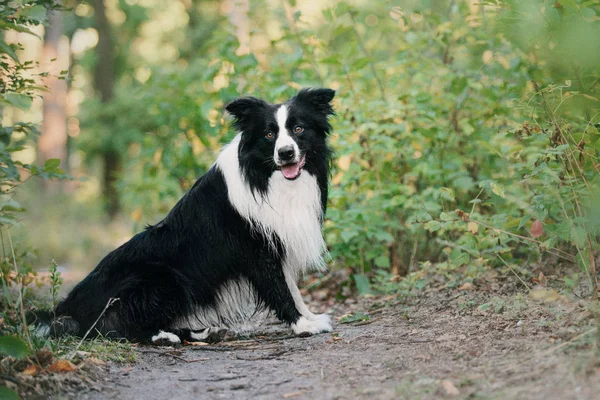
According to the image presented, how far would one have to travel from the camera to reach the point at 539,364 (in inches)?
119

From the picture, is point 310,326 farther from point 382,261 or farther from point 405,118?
point 405,118

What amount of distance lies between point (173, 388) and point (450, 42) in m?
4.97

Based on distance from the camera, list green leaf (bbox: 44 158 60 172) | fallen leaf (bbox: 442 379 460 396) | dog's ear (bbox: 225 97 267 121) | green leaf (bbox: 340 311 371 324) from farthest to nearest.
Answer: green leaf (bbox: 340 311 371 324)
dog's ear (bbox: 225 97 267 121)
green leaf (bbox: 44 158 60 172)
fallen leaf (bbox: 442 379 460 396)

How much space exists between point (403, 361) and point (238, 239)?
72.6 inches

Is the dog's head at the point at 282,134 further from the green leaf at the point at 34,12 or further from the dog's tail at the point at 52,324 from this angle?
the dog's tail at the point at 52,324

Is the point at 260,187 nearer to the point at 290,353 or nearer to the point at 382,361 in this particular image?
the point at 290,353

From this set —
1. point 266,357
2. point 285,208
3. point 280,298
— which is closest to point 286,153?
point 285,208

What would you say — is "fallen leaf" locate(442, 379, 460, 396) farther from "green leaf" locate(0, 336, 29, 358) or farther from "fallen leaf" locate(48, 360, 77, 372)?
"green leaf" locate(0, 336, 29, 358)

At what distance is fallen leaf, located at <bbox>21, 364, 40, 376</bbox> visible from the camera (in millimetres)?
3225

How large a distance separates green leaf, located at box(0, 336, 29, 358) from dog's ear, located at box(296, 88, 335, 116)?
2784 mm

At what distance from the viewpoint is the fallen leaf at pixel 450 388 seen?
113 inches

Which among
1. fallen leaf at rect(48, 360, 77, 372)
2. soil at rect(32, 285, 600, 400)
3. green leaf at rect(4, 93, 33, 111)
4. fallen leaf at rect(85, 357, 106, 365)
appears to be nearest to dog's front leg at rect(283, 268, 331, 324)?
soil at rect(32, 285, 600, 400)

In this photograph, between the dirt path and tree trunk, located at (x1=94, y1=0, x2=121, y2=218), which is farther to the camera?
tree trunk, located at (x1=94, y1=0, x2=121, y2=218)

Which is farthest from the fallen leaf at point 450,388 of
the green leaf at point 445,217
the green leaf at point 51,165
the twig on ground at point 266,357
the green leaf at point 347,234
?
the green leaf at point 347,234
